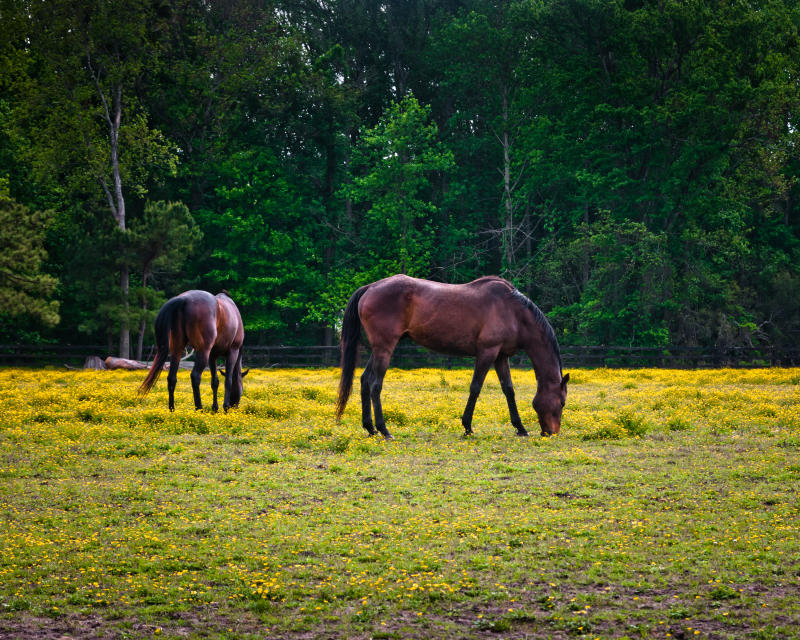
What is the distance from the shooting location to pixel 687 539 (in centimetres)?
629

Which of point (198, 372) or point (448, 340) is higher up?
point (448, 340)

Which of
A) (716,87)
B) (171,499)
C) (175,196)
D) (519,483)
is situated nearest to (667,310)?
(716,87)

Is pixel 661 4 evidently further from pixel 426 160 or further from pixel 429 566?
pixel 429 566

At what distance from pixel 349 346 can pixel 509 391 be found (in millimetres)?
2850

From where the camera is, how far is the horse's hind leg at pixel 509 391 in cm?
1225

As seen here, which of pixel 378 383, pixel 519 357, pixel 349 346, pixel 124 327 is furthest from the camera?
pixel 519 357

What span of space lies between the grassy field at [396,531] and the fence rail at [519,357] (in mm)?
21268

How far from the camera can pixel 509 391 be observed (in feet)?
40.5

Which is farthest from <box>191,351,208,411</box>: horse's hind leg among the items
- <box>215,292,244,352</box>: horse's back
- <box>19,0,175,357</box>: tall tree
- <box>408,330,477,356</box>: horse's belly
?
<box>19,0,175,357</box>: tall tree

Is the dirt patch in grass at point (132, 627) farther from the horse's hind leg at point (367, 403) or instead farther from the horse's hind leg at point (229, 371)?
the horse's hind leg at point (229, 371)

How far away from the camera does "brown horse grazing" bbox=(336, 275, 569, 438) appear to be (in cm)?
1223

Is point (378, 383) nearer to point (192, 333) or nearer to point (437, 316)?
point (437, 316)

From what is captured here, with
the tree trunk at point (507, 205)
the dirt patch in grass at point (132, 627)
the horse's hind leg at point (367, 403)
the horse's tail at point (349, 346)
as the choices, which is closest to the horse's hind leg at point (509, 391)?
the horse's hind leg at point (367, 403)

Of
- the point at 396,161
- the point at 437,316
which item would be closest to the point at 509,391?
the point at 437,316
